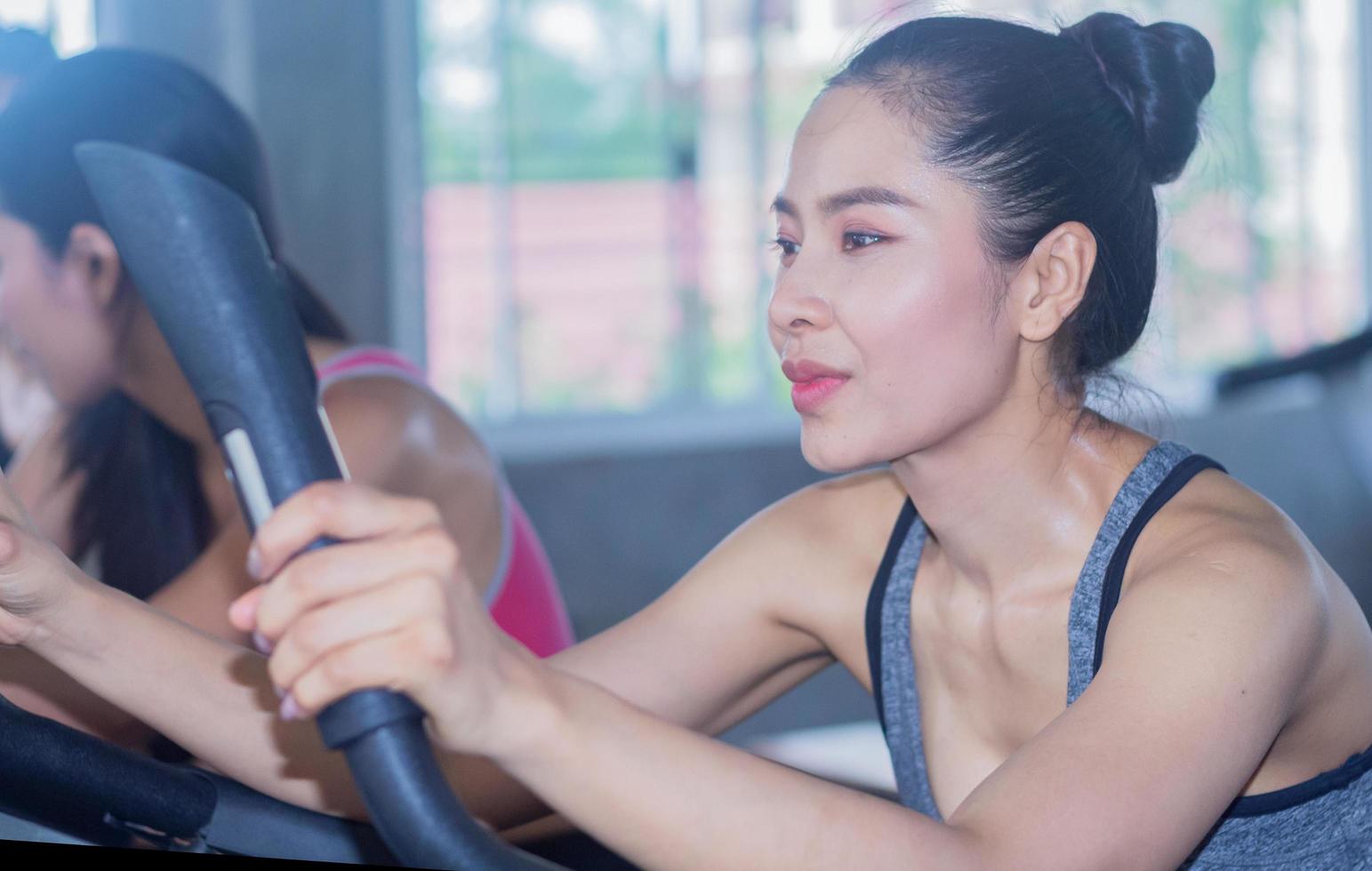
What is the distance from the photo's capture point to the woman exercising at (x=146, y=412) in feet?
3.10

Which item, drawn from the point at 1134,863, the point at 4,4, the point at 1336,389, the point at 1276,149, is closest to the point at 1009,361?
the point at 1134,863

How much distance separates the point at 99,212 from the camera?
909 mm

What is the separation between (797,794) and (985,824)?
83 millimetres

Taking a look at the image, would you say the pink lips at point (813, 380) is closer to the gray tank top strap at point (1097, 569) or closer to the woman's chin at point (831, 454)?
the woman's chin at point (831, 454)

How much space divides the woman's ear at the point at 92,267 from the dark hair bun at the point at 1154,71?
0.68 metres

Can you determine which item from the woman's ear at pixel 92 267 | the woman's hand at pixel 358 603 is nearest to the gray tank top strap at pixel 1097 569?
the woman's hand at pixel 358 603

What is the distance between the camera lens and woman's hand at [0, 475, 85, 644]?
0.61 meters

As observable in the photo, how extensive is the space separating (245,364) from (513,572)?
2.51 feet

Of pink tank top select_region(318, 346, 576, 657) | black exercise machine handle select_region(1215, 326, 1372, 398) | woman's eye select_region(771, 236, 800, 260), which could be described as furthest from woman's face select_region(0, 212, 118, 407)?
black exercise machine handle select_region(1215, 326, 1372, 398)

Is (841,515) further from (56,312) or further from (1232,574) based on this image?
(56,312)

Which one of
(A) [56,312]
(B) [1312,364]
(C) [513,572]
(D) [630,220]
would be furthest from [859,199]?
(D) [630,220]

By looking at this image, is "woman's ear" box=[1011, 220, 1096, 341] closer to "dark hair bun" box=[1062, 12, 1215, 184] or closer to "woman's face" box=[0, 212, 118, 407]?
"dark hair bun" box=[1062, 12, 1215, 184]

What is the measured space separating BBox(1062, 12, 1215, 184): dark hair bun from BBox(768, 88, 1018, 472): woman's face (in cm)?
14

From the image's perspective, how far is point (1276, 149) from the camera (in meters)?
3.28
